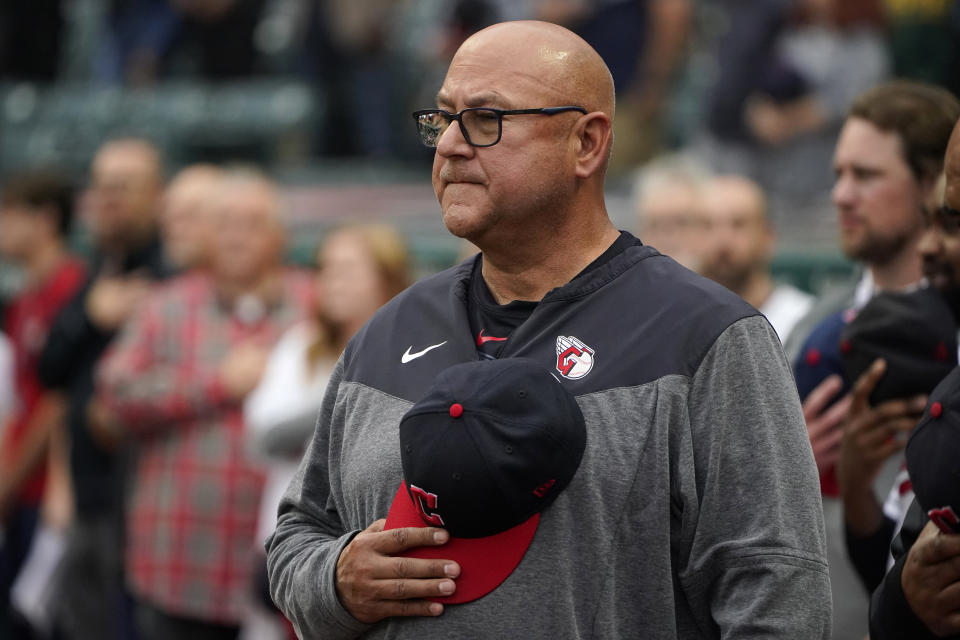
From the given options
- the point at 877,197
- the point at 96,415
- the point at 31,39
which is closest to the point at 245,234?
the point at 96,415

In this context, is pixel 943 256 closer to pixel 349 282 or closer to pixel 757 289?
pixel 757 289

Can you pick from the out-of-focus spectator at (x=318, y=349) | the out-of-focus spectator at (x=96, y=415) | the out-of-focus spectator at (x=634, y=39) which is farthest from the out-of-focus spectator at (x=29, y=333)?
the out-of-focus spectator at (x=634, y=39)

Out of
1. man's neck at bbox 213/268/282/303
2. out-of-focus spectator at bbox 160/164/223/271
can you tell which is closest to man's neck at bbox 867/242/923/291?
man's neck at bbox 213/268/282/303

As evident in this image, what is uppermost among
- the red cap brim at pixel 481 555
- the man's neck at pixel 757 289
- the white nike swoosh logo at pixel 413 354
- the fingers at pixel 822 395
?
the white nike swoosh logo at pixel 413 354

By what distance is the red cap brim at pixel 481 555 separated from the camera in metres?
2.41

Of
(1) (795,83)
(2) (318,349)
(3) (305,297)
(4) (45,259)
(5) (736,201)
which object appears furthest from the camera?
(4) (45,259)

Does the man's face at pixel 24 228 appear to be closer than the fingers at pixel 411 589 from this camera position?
No

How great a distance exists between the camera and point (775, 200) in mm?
7191

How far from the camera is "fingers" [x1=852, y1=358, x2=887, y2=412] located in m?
3.22

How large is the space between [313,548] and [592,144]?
0.92 metres

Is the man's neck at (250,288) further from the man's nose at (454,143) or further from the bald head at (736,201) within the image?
the man's nose at (454,143)

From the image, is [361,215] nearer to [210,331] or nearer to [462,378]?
[210,331]

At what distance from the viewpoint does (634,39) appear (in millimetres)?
8062

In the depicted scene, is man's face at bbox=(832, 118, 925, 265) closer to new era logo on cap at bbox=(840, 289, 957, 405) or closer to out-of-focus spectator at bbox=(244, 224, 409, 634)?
new era logo on cap at bbox=(840, 289, 957, 405)
